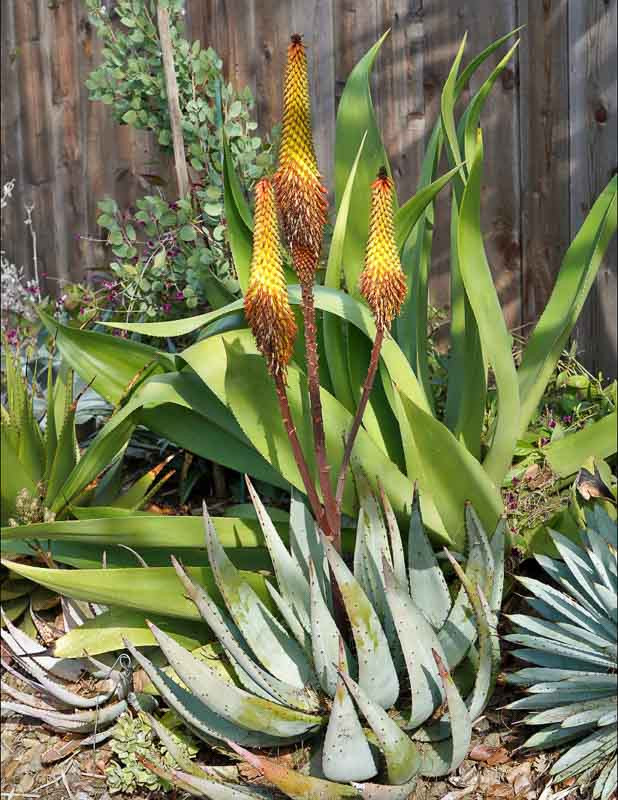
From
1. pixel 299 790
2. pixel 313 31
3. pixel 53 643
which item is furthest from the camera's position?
pixel 313 31

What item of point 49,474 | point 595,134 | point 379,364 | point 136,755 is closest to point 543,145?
point 595,134

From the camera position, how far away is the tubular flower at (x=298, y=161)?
1.78 metres

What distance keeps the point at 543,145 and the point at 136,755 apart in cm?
202

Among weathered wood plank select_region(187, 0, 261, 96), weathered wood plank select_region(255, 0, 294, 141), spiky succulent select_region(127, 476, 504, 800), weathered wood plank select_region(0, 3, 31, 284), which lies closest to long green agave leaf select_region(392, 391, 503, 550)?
spiky succulent select_region(127, 476, 504, 800)

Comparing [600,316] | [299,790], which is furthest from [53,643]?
[600,316]

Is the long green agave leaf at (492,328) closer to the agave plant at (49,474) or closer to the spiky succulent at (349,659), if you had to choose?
the spiky succulent at (349,659)

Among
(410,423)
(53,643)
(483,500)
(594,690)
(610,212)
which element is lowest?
(53,643)

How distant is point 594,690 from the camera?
76.3 inches

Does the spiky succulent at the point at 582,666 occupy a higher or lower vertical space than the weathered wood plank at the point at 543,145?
lower

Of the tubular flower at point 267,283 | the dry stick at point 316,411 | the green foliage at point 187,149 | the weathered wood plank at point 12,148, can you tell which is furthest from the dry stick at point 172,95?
the weathered wood plank at point 12,148

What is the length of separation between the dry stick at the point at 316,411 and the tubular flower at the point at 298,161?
0.16m

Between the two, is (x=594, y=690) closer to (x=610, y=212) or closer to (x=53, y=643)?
(x=610, y=212)

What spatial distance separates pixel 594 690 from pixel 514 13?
1.97 meters

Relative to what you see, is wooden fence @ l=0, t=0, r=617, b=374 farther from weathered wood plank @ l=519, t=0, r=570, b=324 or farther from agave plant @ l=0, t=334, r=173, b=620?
agave plant @ l=0, t=334, r=173, b=620
